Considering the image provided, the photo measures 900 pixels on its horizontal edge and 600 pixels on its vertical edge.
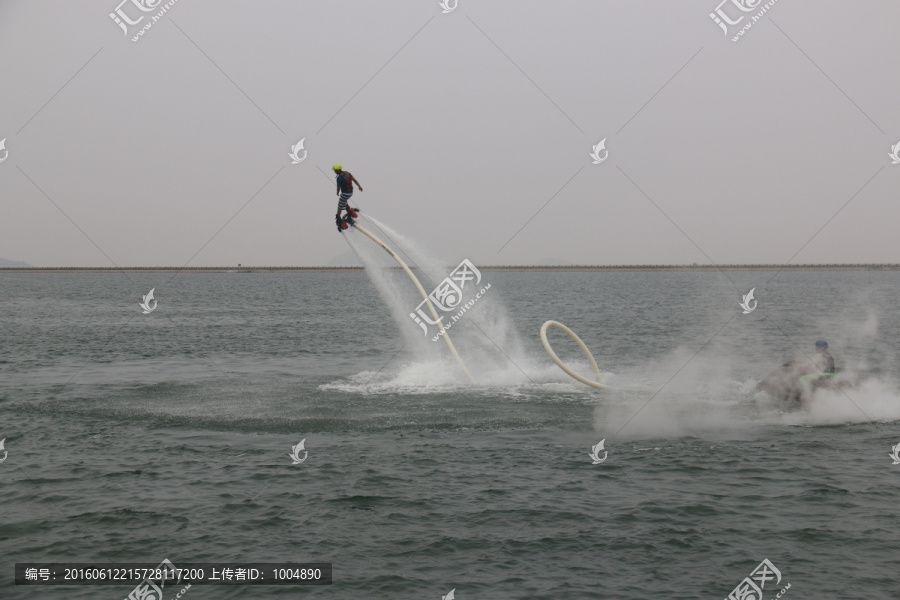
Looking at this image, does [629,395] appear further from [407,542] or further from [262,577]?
[262,577]

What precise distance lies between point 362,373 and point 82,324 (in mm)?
45648

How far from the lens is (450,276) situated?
102ft

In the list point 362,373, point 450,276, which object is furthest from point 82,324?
point 450,276
